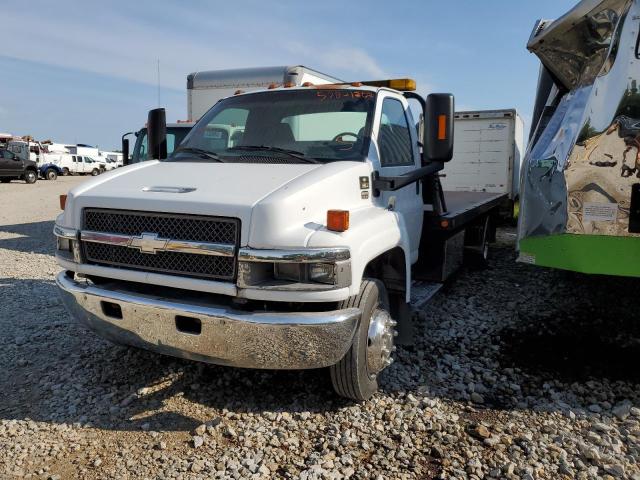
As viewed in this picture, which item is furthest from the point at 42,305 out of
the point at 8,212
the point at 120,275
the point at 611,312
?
the point at 8,212

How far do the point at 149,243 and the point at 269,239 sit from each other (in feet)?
2.72

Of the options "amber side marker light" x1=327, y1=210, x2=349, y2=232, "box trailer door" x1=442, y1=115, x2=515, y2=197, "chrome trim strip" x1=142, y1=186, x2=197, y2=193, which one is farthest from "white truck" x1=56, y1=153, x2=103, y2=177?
"amber side marker light" x1=327, y1=210, x2=349, y2=232

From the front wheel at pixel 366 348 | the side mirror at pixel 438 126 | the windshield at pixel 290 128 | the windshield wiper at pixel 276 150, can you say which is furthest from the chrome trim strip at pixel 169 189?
the side mirror at pixel 438 126

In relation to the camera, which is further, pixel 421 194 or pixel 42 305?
pixel 42 305

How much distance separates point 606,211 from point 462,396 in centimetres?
177

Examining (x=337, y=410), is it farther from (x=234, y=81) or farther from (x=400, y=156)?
(x=234, y=81)

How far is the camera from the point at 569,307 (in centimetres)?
604

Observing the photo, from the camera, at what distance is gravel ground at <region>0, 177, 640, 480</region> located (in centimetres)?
304

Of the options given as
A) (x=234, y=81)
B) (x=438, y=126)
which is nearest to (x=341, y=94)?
(x=438, y=126)

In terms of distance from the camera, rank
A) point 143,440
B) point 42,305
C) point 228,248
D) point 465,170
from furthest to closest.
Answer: point 465,170
point 42,305
point 143,440
point 228,248

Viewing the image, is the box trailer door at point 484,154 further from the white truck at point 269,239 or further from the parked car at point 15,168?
the parked car at point 15,168

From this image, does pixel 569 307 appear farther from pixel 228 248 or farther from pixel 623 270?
pixel 228 248

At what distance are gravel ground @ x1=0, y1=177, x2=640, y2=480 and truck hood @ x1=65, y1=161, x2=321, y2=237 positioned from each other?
1329mm

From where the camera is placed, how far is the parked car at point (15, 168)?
27.6 m
